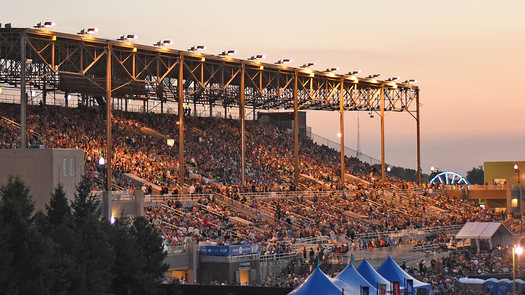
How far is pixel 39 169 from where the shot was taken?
1452 inches

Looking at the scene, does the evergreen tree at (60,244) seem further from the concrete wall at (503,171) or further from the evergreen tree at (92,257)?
the concrete wall at (503,171)

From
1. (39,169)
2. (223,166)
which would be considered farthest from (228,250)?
(223,166)

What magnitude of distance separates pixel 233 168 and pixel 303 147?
16.8m

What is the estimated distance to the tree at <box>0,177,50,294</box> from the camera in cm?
2488

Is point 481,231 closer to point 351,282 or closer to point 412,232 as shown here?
point 412,232

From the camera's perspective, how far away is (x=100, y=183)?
52219 millimetres

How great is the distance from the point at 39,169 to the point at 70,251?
9955mm

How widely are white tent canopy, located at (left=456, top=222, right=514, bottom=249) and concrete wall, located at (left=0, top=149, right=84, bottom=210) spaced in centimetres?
2810

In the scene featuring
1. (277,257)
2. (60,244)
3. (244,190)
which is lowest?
(277,257)

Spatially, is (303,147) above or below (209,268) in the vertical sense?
above

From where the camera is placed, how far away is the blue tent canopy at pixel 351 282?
114 ft

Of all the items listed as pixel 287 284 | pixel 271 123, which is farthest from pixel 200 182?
pixel 271 123

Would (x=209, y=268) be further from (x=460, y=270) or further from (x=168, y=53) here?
(x=168, y=53)

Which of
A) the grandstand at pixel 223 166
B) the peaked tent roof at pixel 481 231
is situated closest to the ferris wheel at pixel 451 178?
the grandstand at pixel 223 166
